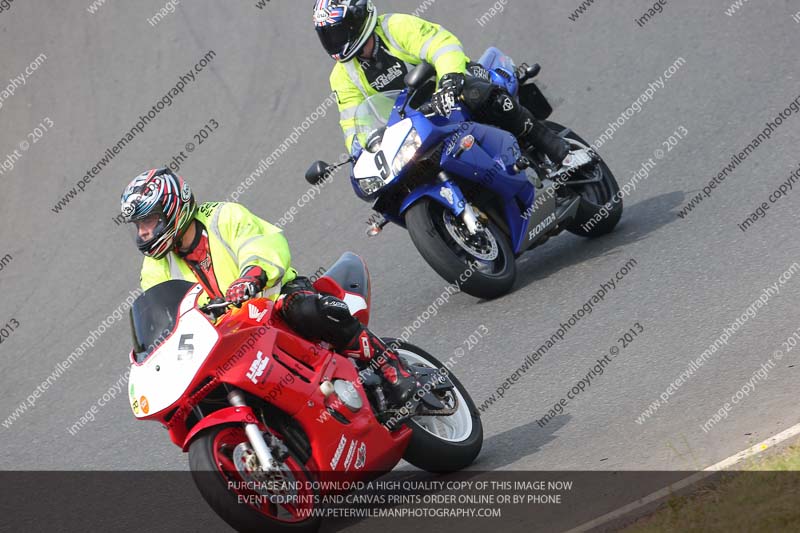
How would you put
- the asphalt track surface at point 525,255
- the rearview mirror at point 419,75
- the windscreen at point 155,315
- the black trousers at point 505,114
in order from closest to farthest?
the windscreen at point 155,315, the asphalt track surface at point 525,255, the rearview mirror at point 419,75, the black trousers at point 505,114

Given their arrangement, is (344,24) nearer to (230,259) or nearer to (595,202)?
(595,202)

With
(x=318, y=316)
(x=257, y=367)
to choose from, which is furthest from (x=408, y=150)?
(x=257, y=367)

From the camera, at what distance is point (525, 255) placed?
9672 millimetres

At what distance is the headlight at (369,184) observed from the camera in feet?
27.2

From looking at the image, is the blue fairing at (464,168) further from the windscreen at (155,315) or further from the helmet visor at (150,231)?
the windscreen at (155,315)

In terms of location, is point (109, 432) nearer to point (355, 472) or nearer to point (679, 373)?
point (355, 472)

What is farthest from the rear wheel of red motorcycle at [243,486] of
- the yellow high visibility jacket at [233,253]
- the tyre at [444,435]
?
the yellow high visibility jacket at [233,253]

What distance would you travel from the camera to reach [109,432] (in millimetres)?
8625

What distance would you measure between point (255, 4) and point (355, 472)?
10.7m

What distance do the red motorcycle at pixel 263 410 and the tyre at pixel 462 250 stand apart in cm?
207

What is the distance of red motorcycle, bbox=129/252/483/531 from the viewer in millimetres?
5137

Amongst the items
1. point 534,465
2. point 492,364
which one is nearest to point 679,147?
point 492,364

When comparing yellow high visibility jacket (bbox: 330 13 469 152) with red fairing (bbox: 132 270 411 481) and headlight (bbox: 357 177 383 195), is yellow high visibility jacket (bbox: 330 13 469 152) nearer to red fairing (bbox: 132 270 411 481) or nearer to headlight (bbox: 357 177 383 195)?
headlight (bbox: 357 177 383 195)

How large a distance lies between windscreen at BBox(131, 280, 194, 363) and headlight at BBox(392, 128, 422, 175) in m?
2.78
